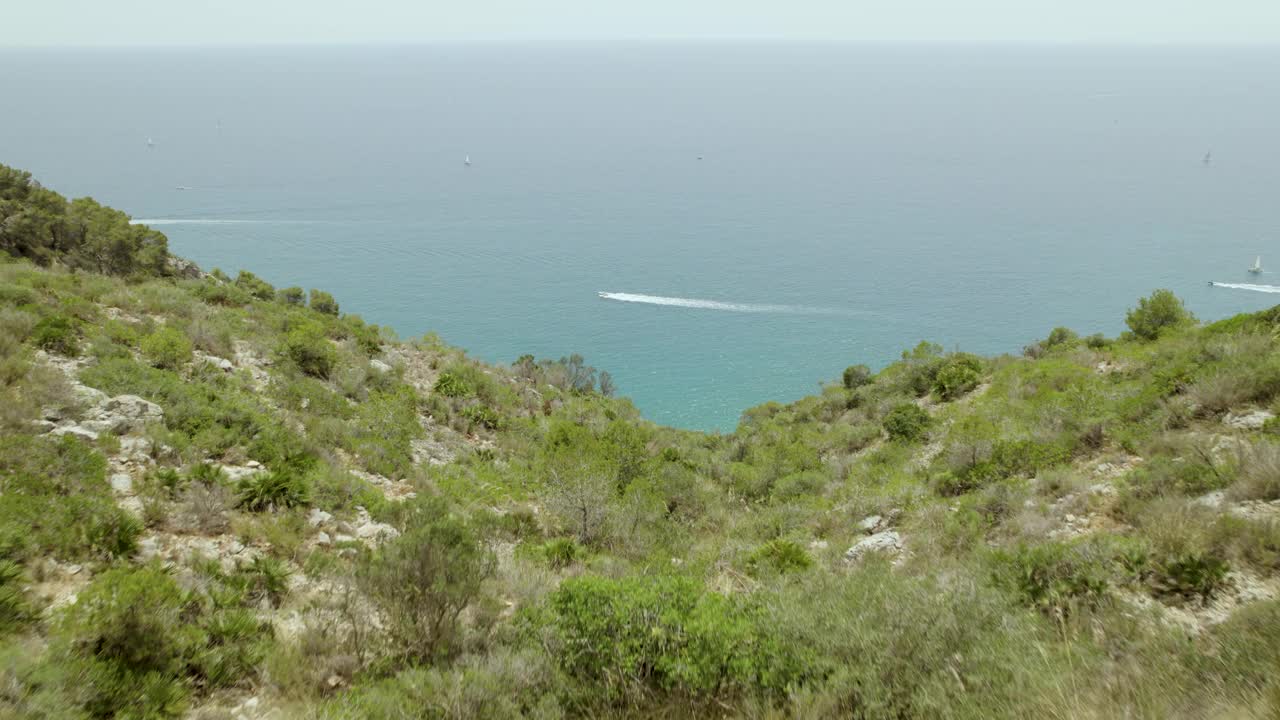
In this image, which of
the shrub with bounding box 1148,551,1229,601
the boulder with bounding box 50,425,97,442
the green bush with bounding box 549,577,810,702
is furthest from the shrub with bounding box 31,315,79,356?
the shrub with bounding box 1148,551,1229,601

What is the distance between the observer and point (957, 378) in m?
24.6

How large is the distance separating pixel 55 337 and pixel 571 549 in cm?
1119

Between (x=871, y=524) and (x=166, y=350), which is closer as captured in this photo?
(x=871, y=524)

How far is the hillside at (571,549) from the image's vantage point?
17.9 feet

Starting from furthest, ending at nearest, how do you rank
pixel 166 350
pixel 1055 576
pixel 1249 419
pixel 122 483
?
1. pixel 166 350
2. pixel 1249 419
3. pixel 122 483
4. pixel 1055 576

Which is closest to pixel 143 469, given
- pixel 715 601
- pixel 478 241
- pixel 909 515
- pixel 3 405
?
pixel 3 405

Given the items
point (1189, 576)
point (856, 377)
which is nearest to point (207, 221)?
point (856, 377)

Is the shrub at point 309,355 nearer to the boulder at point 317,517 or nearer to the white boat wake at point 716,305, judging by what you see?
the boulder at point 317,517

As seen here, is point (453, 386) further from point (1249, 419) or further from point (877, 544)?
point (1249, 419)

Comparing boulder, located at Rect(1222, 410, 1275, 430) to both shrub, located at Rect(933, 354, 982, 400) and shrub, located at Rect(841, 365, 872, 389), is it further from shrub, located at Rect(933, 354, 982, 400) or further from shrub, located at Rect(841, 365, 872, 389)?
shrub, located at Rect(841, 365, 872, 389)

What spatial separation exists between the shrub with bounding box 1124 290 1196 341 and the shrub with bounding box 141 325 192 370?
30694 millimetres

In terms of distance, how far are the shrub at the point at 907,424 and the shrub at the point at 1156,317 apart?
1068 cm

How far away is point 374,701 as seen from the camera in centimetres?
537

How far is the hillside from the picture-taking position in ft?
17.9
